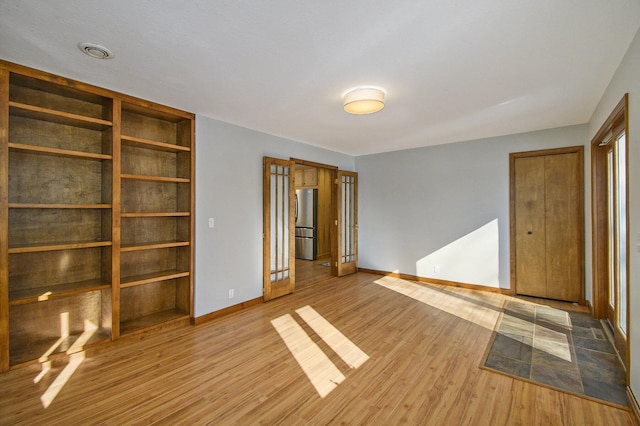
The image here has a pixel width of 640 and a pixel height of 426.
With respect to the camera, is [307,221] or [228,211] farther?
[307,221]

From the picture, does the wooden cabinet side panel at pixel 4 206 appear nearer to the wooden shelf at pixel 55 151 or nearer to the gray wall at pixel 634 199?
the wooden shelf at pixel 55 151

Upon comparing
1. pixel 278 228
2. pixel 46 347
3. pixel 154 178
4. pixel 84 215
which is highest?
pixel 154 178

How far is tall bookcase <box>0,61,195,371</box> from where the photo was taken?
8.36 ft

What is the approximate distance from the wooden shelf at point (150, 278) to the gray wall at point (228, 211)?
0.23 meters

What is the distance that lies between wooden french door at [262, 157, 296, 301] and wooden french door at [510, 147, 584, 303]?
3.47 m

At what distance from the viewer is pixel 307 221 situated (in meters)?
7.70

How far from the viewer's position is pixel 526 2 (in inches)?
64.9

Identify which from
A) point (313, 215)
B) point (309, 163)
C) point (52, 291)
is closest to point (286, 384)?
point (52, 291)

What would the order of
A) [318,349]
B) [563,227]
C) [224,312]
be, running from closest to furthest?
[318,349] < [224,312] < [563,227]

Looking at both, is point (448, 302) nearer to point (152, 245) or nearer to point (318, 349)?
point (318, 349)

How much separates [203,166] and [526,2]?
3.28m

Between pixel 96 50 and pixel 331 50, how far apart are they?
170 centimetres

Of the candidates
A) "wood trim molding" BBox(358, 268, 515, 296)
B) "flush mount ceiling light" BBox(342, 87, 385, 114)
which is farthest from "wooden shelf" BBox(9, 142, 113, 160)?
"wood trim molding" BBox(358, 268, 515, 296)

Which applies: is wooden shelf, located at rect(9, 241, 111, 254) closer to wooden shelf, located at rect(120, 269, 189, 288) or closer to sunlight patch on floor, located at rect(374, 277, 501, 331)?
wooden shelf, located at rect(120, 269, 189, 288)
